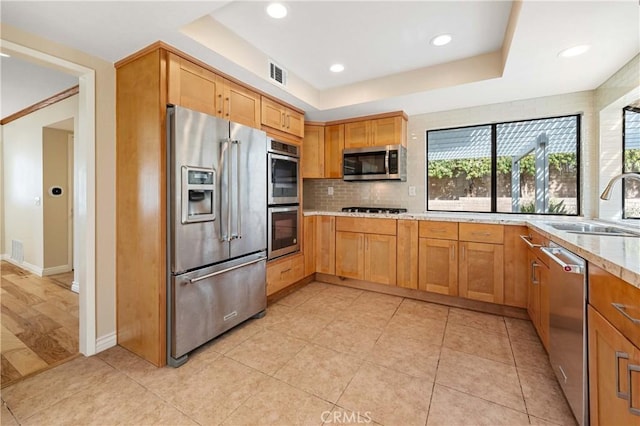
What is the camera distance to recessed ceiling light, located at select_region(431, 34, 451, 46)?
2281mm

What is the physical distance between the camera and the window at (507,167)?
9.88 feet

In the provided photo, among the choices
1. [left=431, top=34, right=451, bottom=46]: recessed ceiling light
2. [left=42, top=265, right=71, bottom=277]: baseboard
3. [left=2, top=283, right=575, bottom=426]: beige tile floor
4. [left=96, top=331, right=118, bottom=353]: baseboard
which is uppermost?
[left=431, top=34, right=451, bottom=46]: recessed ceiling light

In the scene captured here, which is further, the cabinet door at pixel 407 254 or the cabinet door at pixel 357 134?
the cabinet door at pixel 357 134

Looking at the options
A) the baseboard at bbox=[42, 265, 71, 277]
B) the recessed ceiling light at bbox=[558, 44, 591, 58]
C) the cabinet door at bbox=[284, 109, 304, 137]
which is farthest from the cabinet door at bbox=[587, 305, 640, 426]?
the baseboard at bbox=[42, 265, 71, 277]

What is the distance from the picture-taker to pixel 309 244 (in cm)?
368

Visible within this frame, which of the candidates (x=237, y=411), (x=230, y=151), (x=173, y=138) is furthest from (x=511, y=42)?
(x=237, y=411)

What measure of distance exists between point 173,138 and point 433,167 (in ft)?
10.1

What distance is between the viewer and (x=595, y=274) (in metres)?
1.20

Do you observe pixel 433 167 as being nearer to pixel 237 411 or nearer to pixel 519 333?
pixel 519 333

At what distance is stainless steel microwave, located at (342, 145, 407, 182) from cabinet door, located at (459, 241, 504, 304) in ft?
3.91

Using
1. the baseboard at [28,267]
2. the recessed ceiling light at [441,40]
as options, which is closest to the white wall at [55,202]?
the baseboard at [28,267]

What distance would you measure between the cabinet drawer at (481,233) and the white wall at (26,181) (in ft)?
16.7

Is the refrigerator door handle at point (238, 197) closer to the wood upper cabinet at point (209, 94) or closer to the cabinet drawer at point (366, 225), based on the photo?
the wood upper cabinet at point (209, 94)

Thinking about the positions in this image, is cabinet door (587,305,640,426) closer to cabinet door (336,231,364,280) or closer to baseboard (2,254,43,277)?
cabinet door (336,231,364,280)
